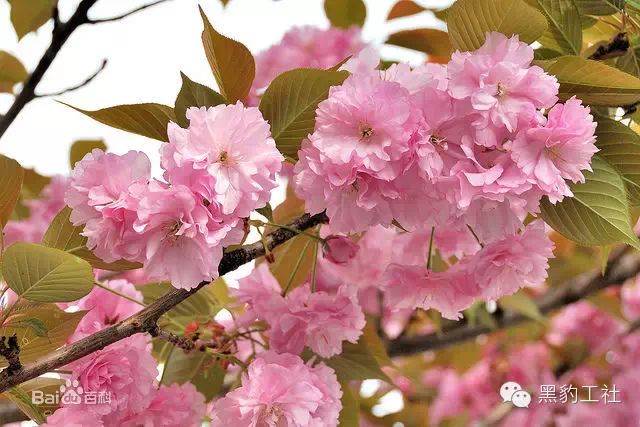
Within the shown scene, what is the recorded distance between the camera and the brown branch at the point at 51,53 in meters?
0.94

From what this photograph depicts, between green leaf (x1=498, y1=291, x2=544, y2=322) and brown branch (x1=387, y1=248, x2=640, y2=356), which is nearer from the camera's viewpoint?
green leaf (x1=498, y1=291, x2=544, y2=322)

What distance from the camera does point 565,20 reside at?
2.50 feet

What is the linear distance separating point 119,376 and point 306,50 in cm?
93

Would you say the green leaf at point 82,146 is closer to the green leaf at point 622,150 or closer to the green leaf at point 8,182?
the green leaf at point 8,182

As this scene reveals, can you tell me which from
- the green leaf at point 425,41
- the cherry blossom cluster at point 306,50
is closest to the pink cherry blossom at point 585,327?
the cherry blossom cluster at point 306,50

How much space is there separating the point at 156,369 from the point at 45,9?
56cm

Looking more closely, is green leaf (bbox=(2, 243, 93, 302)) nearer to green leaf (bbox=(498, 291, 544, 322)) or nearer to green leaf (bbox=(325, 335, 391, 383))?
green leaf (bbox=(325, 335, 391, 383))

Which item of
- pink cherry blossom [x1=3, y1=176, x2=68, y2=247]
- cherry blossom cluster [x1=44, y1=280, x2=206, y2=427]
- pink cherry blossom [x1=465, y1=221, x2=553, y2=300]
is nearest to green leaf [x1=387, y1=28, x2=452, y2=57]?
pink cherry blossom [x1=465, y1=221, x2=553, y2=300]

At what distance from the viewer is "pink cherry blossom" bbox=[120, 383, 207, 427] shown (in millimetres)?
724

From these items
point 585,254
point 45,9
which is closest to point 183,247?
point 45,9

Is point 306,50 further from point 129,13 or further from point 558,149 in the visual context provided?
point 558,149

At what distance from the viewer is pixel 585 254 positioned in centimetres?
192

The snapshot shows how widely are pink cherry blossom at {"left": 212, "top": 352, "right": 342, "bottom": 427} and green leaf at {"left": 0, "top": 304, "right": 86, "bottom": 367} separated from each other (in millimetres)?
150

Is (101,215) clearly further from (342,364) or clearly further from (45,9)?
(45,9)
